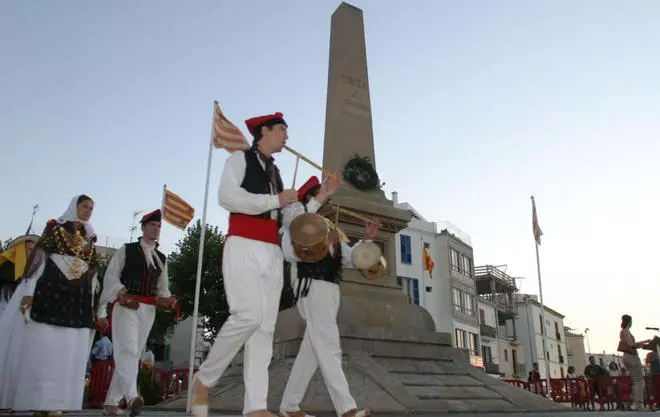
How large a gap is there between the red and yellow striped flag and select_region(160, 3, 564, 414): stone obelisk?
12.1ft

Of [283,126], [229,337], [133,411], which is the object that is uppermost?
[283,126]

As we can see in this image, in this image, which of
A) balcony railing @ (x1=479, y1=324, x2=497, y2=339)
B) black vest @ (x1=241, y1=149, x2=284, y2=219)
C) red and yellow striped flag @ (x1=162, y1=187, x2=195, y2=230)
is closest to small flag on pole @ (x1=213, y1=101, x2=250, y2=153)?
red and yellow striped flag @ (x1=162, y1=187, x2=195, y2=230)

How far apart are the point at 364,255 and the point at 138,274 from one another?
108 inches

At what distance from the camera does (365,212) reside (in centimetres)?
1156

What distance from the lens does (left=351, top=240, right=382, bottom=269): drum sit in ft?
20.3

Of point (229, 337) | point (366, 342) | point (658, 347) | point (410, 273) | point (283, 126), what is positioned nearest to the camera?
point (229, 337)

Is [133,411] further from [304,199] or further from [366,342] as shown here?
[366,342]

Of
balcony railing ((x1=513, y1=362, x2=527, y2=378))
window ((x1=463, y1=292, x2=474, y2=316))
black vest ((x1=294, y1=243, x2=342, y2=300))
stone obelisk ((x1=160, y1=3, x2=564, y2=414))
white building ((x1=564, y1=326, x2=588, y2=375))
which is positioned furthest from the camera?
white building ((x1=564, y1=326, x2=588, y2=375))

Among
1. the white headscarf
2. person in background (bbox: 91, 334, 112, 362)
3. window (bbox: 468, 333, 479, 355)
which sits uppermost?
window (bbox: 468, 333, 479, 355)

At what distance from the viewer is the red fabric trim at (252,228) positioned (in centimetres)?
411

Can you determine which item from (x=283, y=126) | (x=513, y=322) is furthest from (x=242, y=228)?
(x=513, y=322)

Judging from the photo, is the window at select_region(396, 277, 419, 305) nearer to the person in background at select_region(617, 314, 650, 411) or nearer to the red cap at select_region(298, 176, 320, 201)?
the person in background at select_region(617, 314, 650, 411)

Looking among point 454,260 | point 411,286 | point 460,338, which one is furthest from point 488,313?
point 411,286

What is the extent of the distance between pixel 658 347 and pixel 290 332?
10092mm
